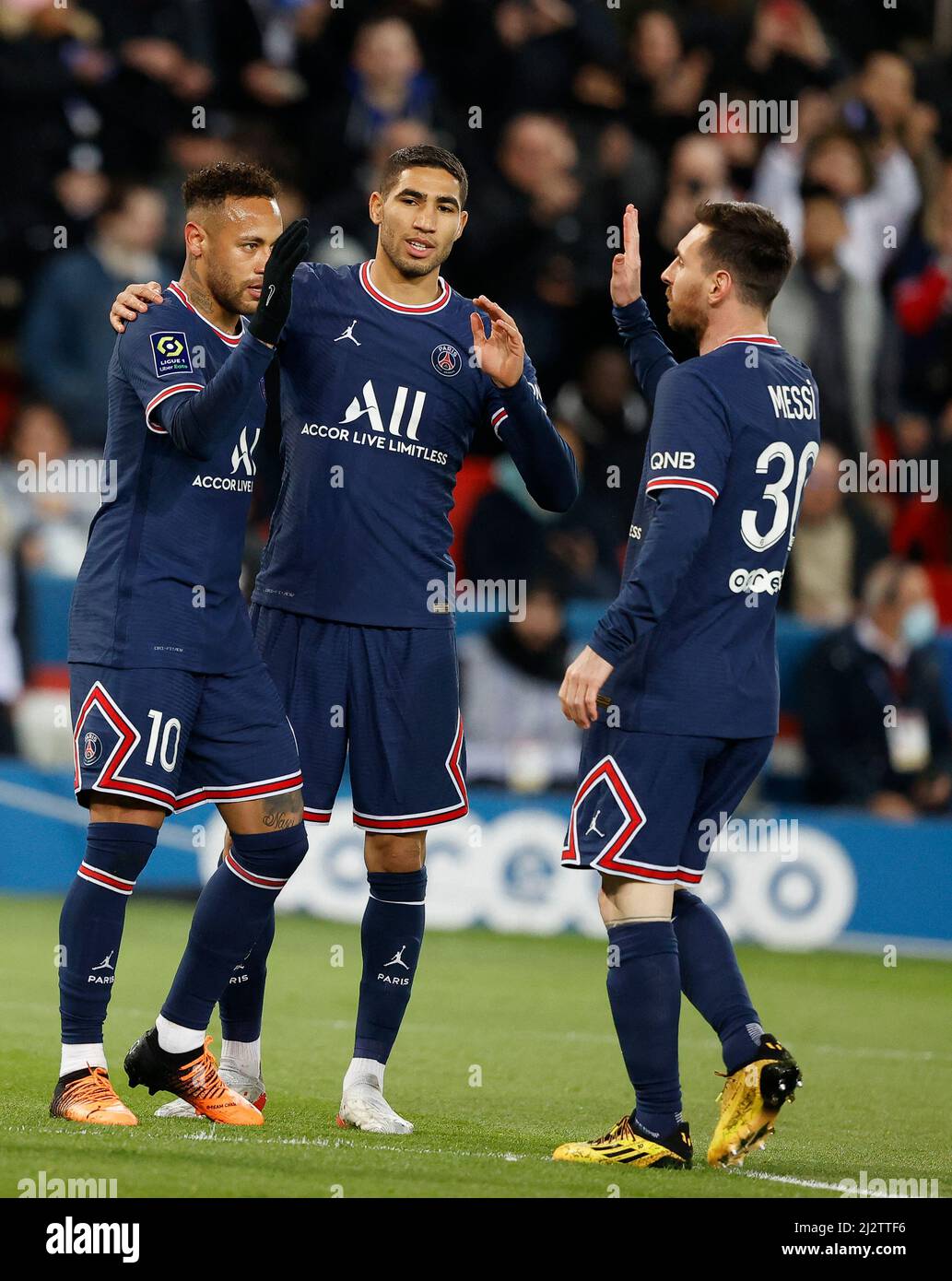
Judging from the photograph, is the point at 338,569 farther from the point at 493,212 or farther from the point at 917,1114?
the point at 493,212

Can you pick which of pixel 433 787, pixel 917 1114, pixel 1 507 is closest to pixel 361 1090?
pixel 433 787

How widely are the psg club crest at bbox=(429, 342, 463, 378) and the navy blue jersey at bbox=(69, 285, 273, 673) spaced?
0.55 metres

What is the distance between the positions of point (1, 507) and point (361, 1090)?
6556 mm

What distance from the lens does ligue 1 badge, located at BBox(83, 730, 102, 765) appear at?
5.04m

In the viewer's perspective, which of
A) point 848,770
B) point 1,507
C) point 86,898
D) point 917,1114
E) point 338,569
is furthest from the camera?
point 1,507

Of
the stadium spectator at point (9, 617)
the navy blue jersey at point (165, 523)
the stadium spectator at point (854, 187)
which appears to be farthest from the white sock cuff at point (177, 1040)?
the stadium spectator at point (854, 187)

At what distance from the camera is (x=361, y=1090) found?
534cm

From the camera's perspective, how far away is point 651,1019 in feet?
15.7

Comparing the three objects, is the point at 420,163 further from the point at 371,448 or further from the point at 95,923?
the point at 95,923

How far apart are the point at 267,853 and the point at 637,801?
3.41 feet

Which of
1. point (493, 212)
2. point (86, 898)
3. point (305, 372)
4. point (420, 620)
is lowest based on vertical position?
point (86, 898)

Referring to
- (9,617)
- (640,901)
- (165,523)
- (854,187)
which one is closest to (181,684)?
(165,523)

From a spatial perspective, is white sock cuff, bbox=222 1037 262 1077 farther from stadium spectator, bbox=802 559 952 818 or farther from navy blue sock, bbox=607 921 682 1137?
stadium spectator, bbox=802 559 952 818

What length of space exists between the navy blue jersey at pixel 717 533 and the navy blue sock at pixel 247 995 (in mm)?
1314
